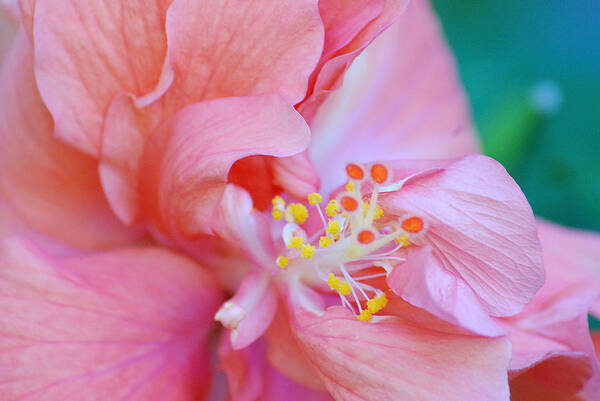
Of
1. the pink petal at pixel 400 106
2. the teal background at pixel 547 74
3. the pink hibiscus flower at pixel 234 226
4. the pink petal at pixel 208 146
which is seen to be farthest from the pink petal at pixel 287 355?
the teal background at pixel 547 74

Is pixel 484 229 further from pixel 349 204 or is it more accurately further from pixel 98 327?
pixel 98 327

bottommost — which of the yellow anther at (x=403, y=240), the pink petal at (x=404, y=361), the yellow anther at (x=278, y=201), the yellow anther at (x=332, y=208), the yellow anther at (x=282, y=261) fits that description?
the pink petal at (x=404, y=361)

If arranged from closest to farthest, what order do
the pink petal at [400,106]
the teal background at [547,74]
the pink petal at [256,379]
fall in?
the pink petal at [256,379], the pink petal at [400,106], the teal background at [547,74]

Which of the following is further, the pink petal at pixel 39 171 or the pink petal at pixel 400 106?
the pink petal at pixel 400 106

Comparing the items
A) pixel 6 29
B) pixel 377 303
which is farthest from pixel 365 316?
pixel 6 29

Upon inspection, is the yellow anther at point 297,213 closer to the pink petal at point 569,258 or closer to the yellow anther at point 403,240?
the yellow anther at point 403,240

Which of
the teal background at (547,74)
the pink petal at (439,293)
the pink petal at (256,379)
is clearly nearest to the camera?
the pink petal at (439,293)

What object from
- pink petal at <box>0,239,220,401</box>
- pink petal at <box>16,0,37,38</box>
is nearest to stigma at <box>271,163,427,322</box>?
pink petal at <box>0,239,220,401</box>

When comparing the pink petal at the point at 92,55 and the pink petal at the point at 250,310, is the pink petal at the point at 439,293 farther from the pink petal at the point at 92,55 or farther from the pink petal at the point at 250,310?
the pink petal at the point at 92,55

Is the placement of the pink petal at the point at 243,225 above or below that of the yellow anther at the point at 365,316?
above
